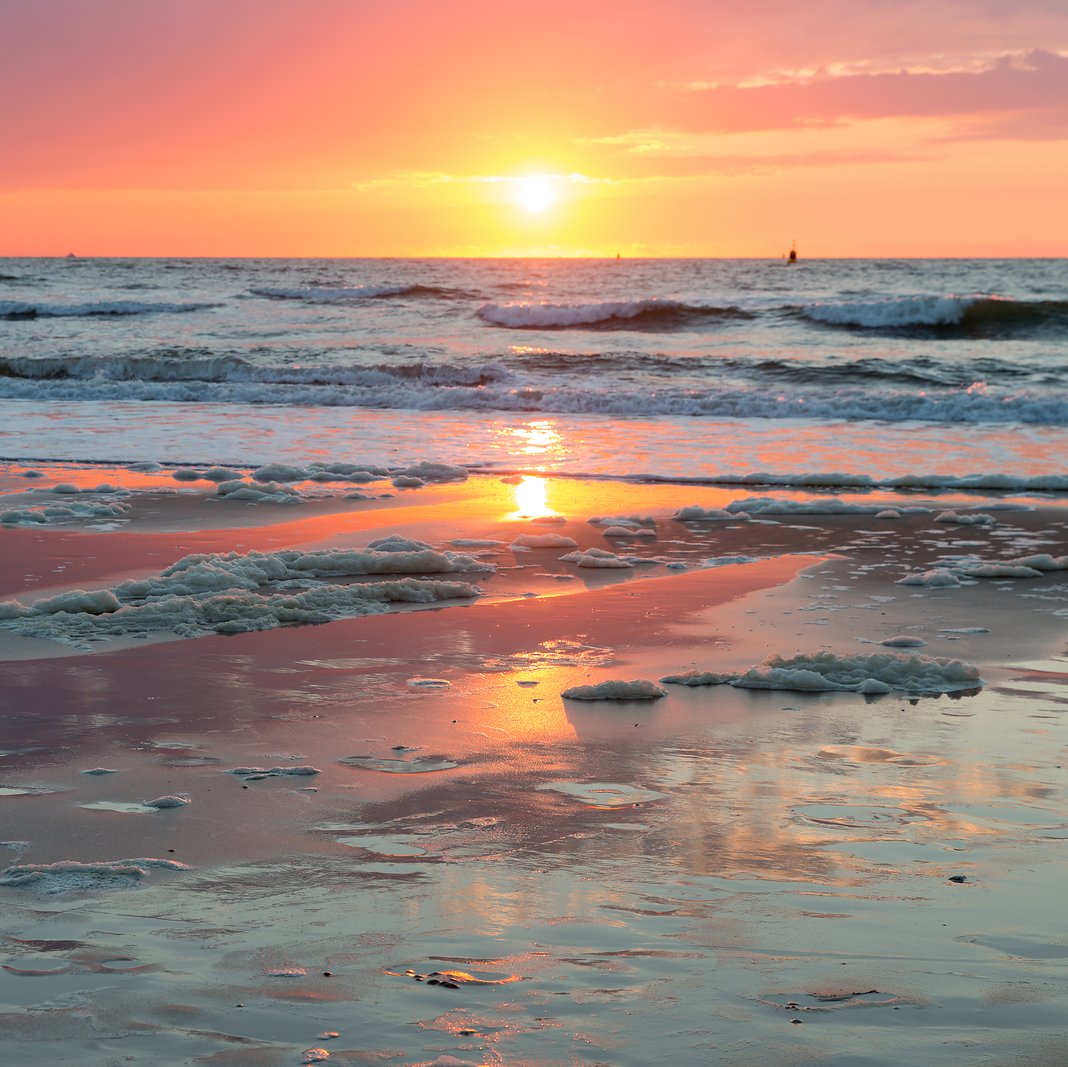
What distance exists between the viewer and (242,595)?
605cm

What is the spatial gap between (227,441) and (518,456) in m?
3.24

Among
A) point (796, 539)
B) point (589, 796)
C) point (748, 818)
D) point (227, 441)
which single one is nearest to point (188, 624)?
point (589, 796)

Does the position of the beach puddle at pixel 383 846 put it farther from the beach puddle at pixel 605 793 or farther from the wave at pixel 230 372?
the wave at pixel 230 372

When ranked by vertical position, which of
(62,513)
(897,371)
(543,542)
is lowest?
(543,542)

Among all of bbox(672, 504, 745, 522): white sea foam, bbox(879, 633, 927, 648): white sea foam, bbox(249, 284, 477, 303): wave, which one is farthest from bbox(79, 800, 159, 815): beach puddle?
bbox(249, 284, 477, 303): wave

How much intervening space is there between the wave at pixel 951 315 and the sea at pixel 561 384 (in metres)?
0.07

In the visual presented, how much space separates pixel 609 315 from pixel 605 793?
109ft

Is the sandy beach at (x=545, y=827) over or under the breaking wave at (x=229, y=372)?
under

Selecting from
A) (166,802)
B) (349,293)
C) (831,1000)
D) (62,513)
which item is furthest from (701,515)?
(349,293)

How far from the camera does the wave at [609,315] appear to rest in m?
34.8

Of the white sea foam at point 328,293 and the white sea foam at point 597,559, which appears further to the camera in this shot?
the white sea foam at point 328,293

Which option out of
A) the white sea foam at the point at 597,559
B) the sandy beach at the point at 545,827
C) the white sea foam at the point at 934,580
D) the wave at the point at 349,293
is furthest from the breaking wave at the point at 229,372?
the wave at the point at 349,293

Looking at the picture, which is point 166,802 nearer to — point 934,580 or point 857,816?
point 857,816

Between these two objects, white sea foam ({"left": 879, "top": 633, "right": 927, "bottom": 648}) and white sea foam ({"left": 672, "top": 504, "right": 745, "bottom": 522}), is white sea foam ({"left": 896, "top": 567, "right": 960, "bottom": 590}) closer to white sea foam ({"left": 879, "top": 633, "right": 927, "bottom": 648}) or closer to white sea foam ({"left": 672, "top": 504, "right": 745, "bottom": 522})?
white sea foam ({"left": 879, "top": 633, "right": 927, "bottom": 648})
